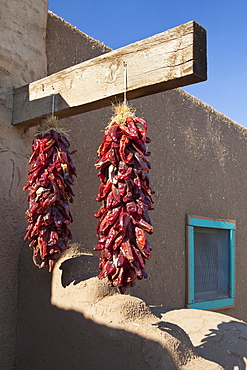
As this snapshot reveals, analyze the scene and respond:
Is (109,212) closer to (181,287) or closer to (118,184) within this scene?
(118,184)

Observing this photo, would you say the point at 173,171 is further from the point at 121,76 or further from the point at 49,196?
the point at 121,76

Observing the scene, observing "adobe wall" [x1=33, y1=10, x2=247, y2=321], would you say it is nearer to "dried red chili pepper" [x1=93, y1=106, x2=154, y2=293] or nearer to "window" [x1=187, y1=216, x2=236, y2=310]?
"window" [x1=187, y1=216, x2=236, y2=310]

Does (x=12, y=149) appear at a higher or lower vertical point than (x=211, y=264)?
higher

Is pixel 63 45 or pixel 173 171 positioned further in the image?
pixel 173 171

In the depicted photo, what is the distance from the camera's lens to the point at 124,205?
7.75ft

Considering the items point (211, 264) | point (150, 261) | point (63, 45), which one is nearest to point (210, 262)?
point (211, 264)

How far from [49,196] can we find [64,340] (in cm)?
88

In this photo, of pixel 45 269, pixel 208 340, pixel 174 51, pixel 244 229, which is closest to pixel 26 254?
pixel 45 269

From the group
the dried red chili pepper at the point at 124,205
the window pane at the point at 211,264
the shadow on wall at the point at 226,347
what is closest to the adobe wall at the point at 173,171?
the window pane at the point at 211,264

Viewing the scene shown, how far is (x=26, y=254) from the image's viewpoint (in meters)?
3.19

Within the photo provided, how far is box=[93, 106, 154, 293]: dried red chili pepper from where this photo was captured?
7.48 feet

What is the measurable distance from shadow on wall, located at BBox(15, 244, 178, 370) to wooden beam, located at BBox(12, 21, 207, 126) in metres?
1.05

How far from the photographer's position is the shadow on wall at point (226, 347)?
3031 mm

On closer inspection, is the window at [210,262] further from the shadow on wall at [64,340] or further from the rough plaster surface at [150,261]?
the shadow on wall at [64,340]
